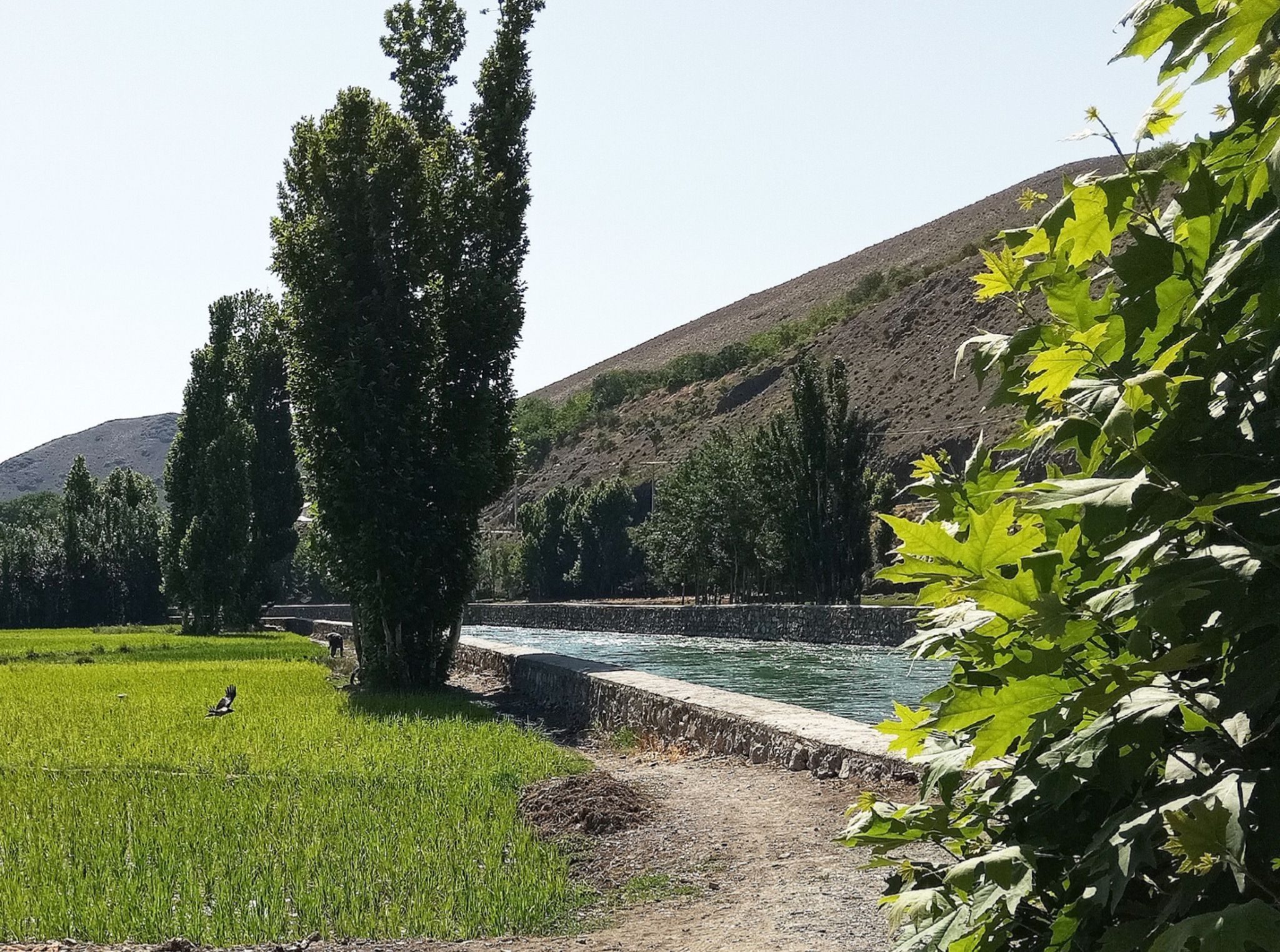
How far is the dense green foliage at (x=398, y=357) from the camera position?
17.1 meters

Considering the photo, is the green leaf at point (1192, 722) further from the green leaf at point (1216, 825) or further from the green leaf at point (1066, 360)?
the green leaf at point (1066, 360)

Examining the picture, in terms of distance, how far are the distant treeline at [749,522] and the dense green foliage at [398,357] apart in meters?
19.9

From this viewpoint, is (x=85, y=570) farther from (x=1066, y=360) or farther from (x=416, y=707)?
(x=1066, y=360)

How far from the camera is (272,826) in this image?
701 cm

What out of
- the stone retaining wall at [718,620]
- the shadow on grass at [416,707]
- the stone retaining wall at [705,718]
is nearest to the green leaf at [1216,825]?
the stone retaining wall at [705,718]

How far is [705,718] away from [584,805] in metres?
3.27

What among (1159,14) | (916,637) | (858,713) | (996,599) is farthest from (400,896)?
(858,713)

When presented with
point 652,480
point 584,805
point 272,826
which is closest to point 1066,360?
point 272,826

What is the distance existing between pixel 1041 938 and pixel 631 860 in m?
5.18

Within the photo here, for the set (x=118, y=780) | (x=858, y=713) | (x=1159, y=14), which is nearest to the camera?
(x=1159, y=14)

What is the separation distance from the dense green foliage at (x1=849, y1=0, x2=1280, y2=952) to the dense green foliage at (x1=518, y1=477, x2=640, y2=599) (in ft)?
219

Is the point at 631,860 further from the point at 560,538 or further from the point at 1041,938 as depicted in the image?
the point at 560,538

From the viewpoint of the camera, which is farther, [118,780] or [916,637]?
[118,780]

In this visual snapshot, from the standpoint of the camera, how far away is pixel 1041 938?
5.60 ft
